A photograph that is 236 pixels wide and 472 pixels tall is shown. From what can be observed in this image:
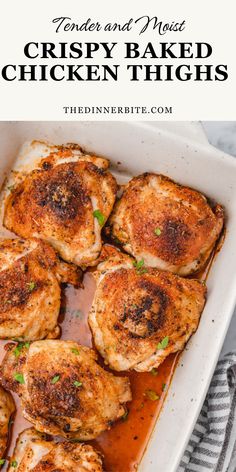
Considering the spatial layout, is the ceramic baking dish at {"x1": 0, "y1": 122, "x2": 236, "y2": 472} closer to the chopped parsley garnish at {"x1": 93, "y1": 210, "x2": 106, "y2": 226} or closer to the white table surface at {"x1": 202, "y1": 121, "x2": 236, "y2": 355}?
the chopped parsley garnish at {"x1": 93, "y1": 210, "x2": 106, "y2": 226}

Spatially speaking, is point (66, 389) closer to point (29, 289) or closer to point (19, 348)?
point (19, 348)

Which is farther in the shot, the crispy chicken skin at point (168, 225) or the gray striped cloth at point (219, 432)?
the gray striped cloth at point (219, 432)

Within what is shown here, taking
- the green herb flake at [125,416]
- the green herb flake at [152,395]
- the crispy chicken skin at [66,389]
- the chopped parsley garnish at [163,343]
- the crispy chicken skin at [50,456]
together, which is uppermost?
the chopped parsley garnish at [163,343]

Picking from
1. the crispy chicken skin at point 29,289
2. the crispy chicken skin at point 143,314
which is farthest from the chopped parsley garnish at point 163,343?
the crispy chicken skin at point 29,289

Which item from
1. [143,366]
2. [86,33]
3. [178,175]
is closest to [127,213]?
[178,175]

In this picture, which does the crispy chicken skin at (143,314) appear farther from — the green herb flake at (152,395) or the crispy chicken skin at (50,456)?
the crispy chicken skin at (50,456)

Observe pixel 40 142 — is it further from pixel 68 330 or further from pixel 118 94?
pixel 68 330

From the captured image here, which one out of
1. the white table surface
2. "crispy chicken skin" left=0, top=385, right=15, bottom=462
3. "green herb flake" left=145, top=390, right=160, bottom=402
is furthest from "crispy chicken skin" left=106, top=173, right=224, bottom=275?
"crispy chicken skin" left=0, top=385, right=15, bottom=462
